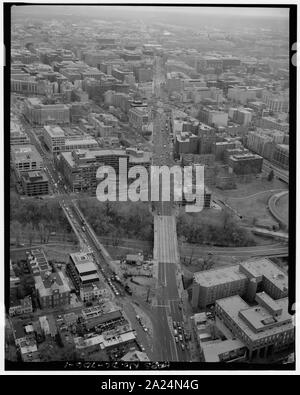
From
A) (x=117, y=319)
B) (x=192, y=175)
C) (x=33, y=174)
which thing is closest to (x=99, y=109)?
(x=33, y=174)

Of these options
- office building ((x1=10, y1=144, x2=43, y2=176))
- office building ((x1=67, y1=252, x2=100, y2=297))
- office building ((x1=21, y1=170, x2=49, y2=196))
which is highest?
→ office building ((x1=10, y1=144, x2=43, y2=176))

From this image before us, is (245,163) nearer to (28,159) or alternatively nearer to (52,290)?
(28,159)

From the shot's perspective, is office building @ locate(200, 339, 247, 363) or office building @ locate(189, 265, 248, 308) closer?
office building @ locate(200, 339, 247, 363)

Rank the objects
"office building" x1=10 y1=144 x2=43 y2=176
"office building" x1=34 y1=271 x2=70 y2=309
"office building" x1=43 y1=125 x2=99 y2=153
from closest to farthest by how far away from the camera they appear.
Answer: "office building" x1=34 y1=271 x2=70 y2=309 < "office building" x1=10 y1=144 x2=43 y2=176 < "office building" x1=43 y1=125 x2=99 y2=153

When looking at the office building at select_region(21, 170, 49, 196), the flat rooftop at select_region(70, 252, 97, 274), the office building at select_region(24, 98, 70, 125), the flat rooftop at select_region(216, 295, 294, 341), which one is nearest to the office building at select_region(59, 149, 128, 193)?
the office building at select_region(21, 170, 49, 196)

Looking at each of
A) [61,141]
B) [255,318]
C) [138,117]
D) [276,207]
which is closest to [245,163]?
[138,117]

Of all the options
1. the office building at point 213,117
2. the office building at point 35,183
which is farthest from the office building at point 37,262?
the office building at point 213,117

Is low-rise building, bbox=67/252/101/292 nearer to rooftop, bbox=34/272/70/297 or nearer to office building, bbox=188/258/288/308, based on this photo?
rooftop, bbox=34/272/70/297

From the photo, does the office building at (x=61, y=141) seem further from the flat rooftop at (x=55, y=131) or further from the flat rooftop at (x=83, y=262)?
the flat rooftop at (x=83, y=262)
